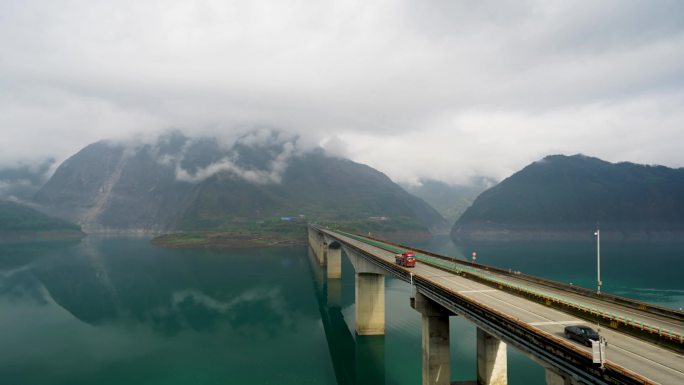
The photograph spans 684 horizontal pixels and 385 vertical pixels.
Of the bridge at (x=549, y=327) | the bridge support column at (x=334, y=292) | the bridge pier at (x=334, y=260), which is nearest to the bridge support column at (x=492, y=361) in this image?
the bridge at (x=549, y=327)

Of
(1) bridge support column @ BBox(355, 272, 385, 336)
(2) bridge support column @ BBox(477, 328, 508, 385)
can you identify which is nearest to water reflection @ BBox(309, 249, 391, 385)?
(1) bridge support column @ BBox(355, 272, 385, 336)

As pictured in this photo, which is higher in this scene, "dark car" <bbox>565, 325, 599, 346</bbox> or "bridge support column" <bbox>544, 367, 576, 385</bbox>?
"dark car" <bbox>565, 325, 599, 346</bbox>

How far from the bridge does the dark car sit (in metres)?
0.31

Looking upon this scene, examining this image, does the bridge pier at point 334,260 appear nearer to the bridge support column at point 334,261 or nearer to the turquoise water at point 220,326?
the bridge support column at point 334,261

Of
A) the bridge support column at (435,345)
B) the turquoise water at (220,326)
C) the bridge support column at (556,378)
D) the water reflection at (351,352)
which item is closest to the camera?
the bridge support column at (556,378)

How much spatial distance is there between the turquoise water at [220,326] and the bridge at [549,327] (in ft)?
39.4

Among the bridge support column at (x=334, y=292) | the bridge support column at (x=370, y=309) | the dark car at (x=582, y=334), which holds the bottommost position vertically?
the bridge support column at (x=334, y=292)

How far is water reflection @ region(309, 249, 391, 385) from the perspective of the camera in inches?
1912

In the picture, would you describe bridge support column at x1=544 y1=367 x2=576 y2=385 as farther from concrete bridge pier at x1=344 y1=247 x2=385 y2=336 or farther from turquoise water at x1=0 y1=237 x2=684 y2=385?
concrete bridge pier at x1=344 y1=247 x2=385 y2=336

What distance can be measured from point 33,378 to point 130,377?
12.3m

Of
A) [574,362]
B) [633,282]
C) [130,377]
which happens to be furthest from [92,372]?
[633,282]

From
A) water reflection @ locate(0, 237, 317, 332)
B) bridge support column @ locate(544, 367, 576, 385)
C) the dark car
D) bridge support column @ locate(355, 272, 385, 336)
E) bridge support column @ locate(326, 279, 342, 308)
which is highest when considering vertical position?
the dark car

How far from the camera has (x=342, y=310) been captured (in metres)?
85.4

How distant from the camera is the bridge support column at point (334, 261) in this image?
120250 millimetres
